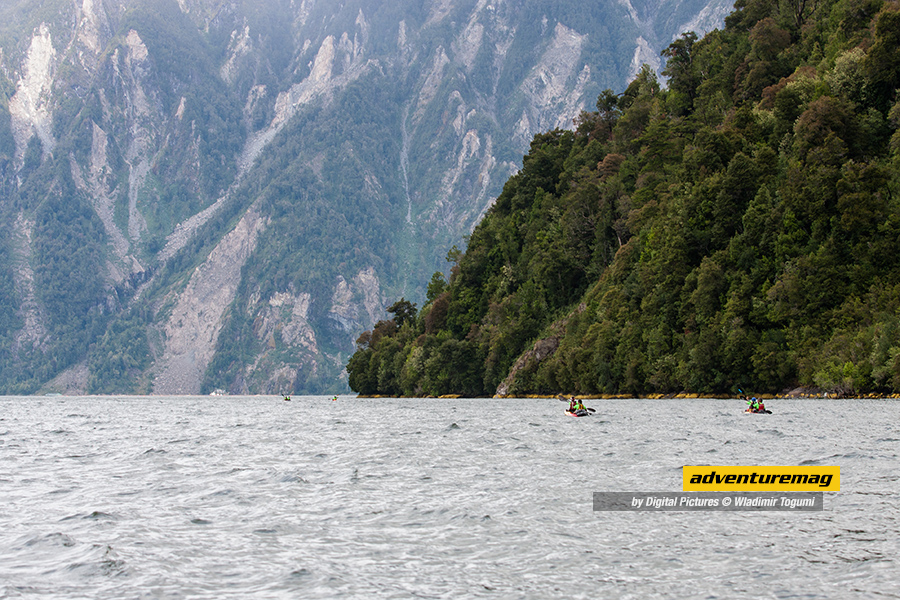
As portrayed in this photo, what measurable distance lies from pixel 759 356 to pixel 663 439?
49425 millimetres

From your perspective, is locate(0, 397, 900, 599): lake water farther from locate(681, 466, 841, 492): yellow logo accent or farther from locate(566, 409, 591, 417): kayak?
locate(566, 409, 591, 417): kayak

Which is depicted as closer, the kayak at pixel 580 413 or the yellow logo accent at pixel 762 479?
the yellow logo accent at pixel 762 479

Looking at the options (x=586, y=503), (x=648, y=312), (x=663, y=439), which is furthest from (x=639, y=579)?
(x=648, y=312)

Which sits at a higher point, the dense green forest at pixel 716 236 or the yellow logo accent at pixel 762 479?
the dense green forest at pixel 716 236

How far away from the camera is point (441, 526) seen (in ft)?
71.1

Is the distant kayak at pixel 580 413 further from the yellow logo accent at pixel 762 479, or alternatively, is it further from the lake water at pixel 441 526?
the yellow logo accent at pixel 762 479

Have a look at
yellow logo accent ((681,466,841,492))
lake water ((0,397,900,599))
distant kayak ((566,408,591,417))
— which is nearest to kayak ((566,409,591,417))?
distant kayak ((566,408,591,417))

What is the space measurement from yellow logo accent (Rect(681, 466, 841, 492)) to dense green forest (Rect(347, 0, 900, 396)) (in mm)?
51053

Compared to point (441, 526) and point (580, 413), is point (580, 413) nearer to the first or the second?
point (580, 413)

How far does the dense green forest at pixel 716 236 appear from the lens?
83.4 meters

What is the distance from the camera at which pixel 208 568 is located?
17.4 meters

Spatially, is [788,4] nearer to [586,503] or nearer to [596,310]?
[596,310]

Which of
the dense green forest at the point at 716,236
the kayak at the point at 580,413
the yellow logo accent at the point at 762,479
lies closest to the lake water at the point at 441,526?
the yellow logo accent at the point at 762,479

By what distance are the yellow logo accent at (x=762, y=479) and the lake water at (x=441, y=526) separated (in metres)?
0.79
